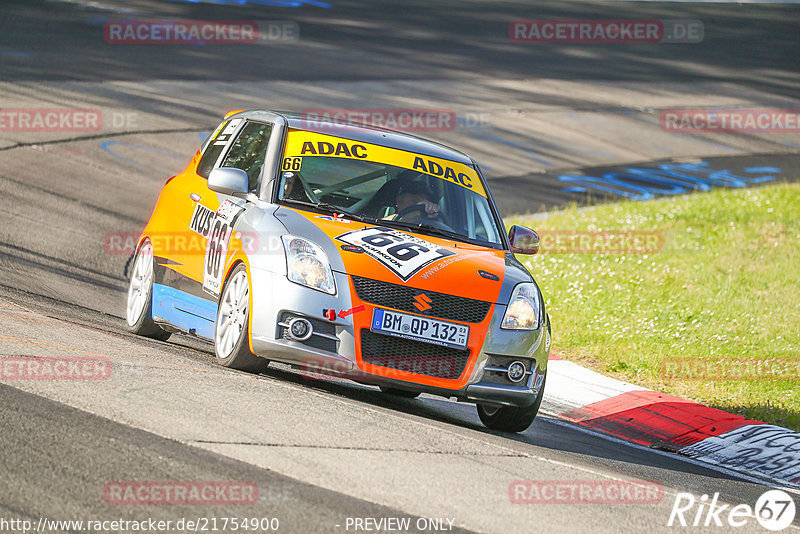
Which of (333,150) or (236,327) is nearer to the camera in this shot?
(236,327)

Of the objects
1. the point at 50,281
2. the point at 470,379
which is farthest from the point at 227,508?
the point at 50,281

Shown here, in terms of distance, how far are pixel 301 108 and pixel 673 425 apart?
14.2 m

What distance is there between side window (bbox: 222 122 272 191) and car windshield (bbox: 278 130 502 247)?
9.6 inches

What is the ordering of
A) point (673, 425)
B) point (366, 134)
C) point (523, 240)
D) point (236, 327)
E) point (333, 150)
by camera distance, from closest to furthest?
point (236, 327), point (333, 150), point (523, 240), point (366, 134), point (673, 425)

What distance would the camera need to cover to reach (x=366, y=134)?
8648mm

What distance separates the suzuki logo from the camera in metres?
6.96

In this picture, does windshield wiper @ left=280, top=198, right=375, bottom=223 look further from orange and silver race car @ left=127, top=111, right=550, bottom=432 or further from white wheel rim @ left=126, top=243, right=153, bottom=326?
white wheel rim @ left=126, top=243, right=153, bottom=326

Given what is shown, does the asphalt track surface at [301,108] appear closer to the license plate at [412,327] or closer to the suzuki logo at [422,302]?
the license plate at [412,327]

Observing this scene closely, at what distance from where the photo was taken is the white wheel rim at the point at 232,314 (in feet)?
23.7

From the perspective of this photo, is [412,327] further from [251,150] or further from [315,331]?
[251,150]

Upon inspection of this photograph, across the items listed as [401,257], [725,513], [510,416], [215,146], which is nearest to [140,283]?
[215,146]

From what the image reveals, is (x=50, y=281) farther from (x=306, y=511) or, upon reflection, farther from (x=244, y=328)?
(x=306, y=511)

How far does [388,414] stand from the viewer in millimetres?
6840

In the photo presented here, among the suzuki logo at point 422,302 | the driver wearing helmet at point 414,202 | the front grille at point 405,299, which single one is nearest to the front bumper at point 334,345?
the front grille at point 405,299
